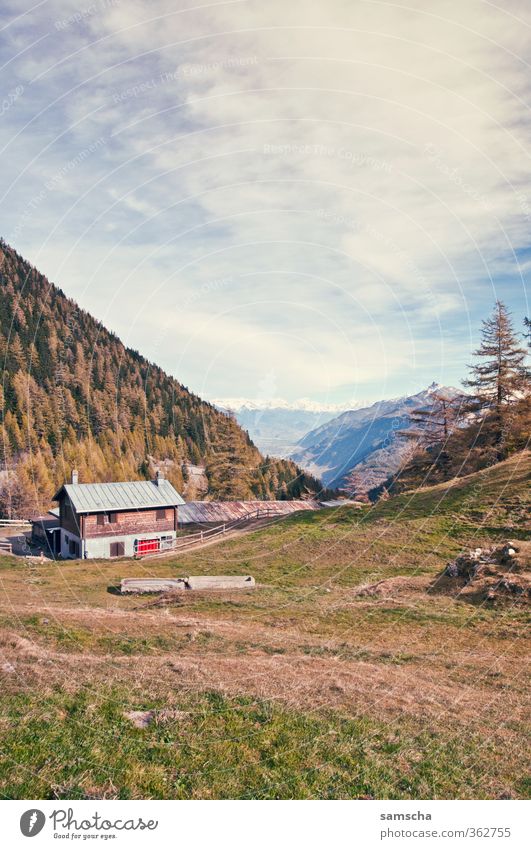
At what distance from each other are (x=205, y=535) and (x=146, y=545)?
284 inches

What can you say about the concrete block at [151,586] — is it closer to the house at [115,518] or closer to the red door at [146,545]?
the house at [115,518]

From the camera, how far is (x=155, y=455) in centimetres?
16888

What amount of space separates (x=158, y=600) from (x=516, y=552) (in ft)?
78.3

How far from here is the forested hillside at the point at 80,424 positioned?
125500mm

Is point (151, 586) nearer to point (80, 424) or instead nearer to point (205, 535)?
point (205, 535)

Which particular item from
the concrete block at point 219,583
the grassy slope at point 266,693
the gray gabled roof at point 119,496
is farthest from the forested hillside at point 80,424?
the grassy slope at point 266,693

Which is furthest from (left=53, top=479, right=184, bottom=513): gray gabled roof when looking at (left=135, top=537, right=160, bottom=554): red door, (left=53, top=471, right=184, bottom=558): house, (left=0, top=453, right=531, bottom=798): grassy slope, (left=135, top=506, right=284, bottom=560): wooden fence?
(left=0, top=453, right=531, bottom=798): grassy slope

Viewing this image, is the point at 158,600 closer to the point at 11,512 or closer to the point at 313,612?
the point at 313,612

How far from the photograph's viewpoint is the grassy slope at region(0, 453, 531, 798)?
10.9m

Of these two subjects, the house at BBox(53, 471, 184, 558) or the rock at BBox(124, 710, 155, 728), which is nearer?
the rock at BBox(124, 710, 155, 728)

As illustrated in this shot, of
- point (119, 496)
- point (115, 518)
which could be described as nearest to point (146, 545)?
point (115, 518)

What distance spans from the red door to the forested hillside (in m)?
28.5

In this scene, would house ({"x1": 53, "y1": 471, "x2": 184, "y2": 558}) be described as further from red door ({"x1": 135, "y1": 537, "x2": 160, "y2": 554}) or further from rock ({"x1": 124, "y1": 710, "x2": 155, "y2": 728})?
rock ({"x1": 124, "y1": 710, "x2": 155, "y2": 728})

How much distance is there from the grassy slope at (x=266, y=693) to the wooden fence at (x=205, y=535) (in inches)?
809
